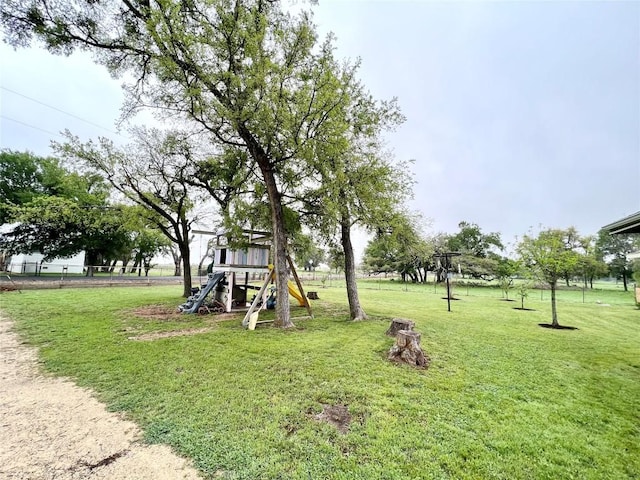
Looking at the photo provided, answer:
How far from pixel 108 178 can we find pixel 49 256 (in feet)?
57.9

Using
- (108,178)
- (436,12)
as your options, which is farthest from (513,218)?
(108,178)

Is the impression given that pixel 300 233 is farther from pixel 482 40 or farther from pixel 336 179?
pixel 482 40

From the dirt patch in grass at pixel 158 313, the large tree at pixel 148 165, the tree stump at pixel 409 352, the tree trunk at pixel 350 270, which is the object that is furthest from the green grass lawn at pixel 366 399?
the large tree at pixel 148 165

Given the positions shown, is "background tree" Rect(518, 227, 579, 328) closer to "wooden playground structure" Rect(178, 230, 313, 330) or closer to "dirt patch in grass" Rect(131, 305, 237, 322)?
"wooden playground structure" Rect(178, 230, 313, 330)

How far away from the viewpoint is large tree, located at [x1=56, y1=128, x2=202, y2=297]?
11.2 m

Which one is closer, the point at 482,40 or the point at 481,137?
the point at 482,40

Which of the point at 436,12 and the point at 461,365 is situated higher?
the point at 436,12

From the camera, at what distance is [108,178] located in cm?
1161

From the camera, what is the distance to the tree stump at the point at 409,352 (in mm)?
4836

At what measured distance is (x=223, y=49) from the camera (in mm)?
6426

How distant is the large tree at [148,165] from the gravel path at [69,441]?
9634 millimetres

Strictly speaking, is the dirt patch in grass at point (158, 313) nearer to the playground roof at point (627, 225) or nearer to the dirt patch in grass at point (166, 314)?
the dirt patch in grass at point (166, 314)

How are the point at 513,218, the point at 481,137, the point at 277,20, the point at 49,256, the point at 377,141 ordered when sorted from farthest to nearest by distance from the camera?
the point at 513,218
the point at 49,256
the point at 481,137
the point at 377,141
the point at 277,20

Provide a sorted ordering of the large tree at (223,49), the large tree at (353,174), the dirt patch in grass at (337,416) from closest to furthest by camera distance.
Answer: the dirt patch in grass at (337,416) < the large tree at (223,49) < the large tree at (353,174)
